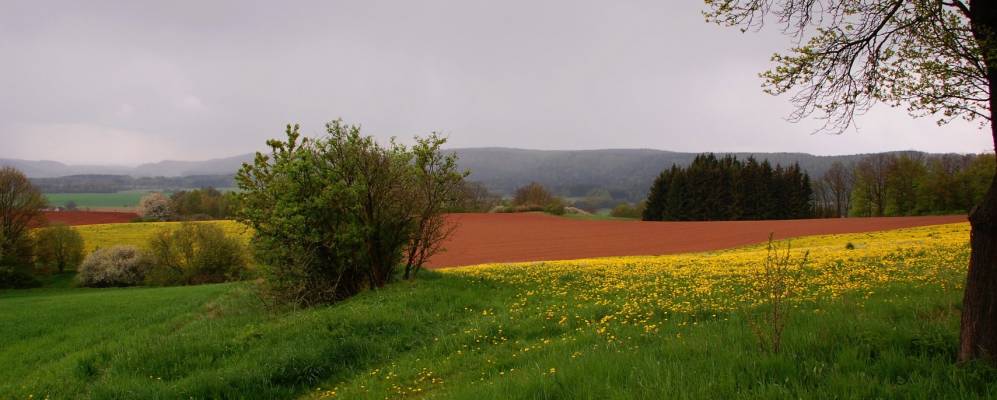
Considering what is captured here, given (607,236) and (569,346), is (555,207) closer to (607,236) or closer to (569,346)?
→ (607,236)

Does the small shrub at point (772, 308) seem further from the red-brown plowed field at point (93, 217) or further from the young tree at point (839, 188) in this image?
the young tree at point (839, 188)

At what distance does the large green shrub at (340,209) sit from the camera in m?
16.1

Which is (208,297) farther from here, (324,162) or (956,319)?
(956,319)

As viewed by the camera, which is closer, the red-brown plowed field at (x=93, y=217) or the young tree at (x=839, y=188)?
the red-brown plowed field at (x=93, y=217)

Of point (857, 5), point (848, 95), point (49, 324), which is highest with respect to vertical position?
point (857, 5)

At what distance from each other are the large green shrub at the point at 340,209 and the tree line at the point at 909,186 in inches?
3343

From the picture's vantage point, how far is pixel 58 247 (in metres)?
51.1

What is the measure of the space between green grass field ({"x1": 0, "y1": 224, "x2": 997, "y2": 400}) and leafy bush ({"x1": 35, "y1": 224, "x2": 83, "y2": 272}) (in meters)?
42.6

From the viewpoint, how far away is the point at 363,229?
16.0m

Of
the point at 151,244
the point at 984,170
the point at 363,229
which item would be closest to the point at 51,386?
the point at 363,229

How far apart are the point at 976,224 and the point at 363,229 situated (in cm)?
1390

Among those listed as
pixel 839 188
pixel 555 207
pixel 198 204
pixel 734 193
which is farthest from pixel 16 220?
pixel 839 188

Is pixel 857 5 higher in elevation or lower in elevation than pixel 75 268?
higher

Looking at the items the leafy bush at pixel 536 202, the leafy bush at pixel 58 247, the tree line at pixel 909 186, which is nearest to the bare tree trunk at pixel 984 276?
the leafy bush at pixel 58 247
